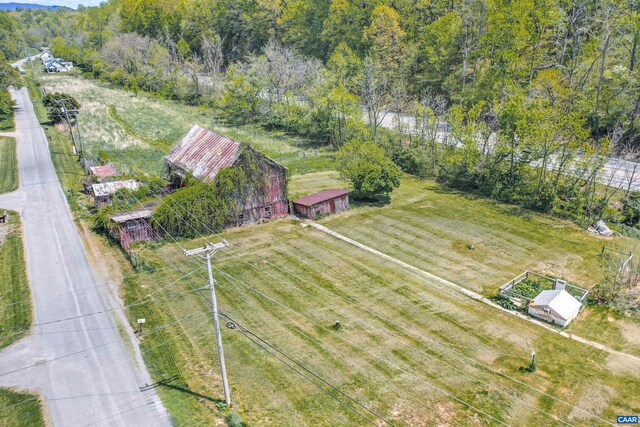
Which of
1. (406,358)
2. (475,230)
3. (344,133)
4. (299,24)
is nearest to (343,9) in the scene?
(299,24)


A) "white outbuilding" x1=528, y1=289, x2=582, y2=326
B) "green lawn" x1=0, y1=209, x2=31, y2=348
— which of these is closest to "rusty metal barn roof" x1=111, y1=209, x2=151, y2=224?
"green lawn" x1=0, y1=209, x2=31, y2=348

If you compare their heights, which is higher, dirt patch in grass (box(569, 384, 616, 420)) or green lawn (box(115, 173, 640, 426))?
green lawn (box(115, 173, 640, 426))

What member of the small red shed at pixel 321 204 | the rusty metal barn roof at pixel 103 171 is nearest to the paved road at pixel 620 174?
the small red shed at pixel 321 204

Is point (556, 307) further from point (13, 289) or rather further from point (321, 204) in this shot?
point (13, 289)

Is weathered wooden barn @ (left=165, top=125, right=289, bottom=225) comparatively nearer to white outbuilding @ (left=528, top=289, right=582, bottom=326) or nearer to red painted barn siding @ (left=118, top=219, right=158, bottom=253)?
red painted barn siding @ (left=118, top=219, right=158, bottom=253)

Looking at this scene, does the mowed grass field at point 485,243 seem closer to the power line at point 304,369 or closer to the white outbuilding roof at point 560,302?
the white outbuilding roof at point 560,302
